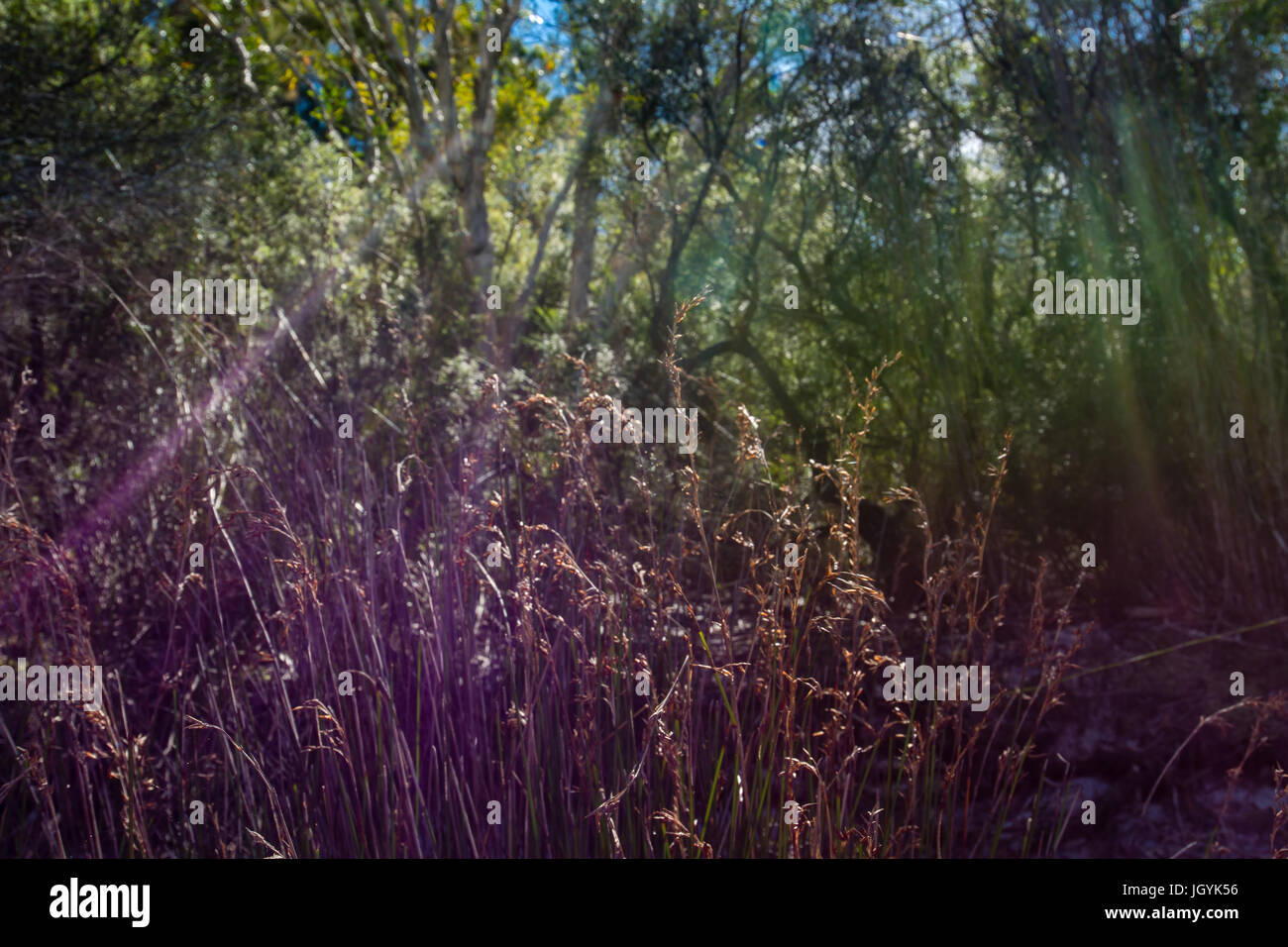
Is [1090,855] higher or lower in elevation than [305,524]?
lower

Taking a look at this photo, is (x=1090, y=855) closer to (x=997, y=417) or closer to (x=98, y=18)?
(x=997, y=417)

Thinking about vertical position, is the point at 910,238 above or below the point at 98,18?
below

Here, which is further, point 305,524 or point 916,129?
point 916,129

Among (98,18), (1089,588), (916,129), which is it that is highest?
(98,18)

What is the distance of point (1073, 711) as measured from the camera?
376cm

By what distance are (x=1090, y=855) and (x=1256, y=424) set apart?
1875mm

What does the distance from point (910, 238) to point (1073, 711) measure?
2131mm
